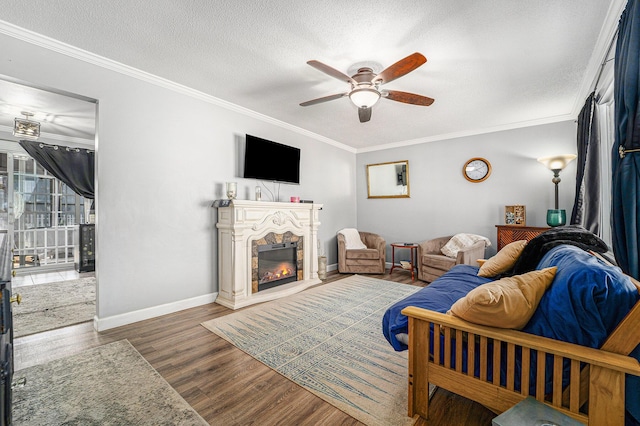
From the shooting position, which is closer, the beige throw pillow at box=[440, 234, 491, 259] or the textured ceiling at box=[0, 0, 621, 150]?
the textured ceiling at box=[0, 0, 621, 150]

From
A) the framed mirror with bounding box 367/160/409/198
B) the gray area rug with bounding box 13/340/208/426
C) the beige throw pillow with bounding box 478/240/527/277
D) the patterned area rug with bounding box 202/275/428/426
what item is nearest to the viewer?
the gray area rug with bounding box 13/340/208/426

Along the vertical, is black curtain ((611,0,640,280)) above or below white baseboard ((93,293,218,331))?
above

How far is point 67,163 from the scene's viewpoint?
191 inches

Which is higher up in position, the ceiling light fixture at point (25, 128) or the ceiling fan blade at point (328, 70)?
the ceiling fan blade at point (328, 70)

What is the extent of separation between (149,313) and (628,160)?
3991 mm

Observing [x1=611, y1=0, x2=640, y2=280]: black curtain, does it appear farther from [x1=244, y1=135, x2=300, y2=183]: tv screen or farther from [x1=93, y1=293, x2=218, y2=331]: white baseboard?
[x1=93, y1=293, x2=218, y2=331]: white baseboard

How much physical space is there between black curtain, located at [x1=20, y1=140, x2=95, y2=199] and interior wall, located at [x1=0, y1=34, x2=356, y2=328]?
3.15m

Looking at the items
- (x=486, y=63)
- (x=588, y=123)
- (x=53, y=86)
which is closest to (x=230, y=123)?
(x=53, y=86)

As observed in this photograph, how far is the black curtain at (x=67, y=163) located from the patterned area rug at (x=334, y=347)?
4.15 metres

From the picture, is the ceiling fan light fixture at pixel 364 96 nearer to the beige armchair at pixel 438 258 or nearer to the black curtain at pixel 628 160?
the black curtain at pixel 628 160

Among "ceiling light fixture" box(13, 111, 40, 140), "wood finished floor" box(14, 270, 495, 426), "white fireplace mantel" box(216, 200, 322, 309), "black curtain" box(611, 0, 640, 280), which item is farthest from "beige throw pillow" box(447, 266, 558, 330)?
"ceiling light fixture" box(13, 111, 40, 140)

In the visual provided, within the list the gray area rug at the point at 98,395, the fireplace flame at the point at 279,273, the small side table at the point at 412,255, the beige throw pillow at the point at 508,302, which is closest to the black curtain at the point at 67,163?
the fireplace flame at the point at 279,273

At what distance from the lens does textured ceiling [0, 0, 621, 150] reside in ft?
6.50

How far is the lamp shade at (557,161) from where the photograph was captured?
3757 millimetres
